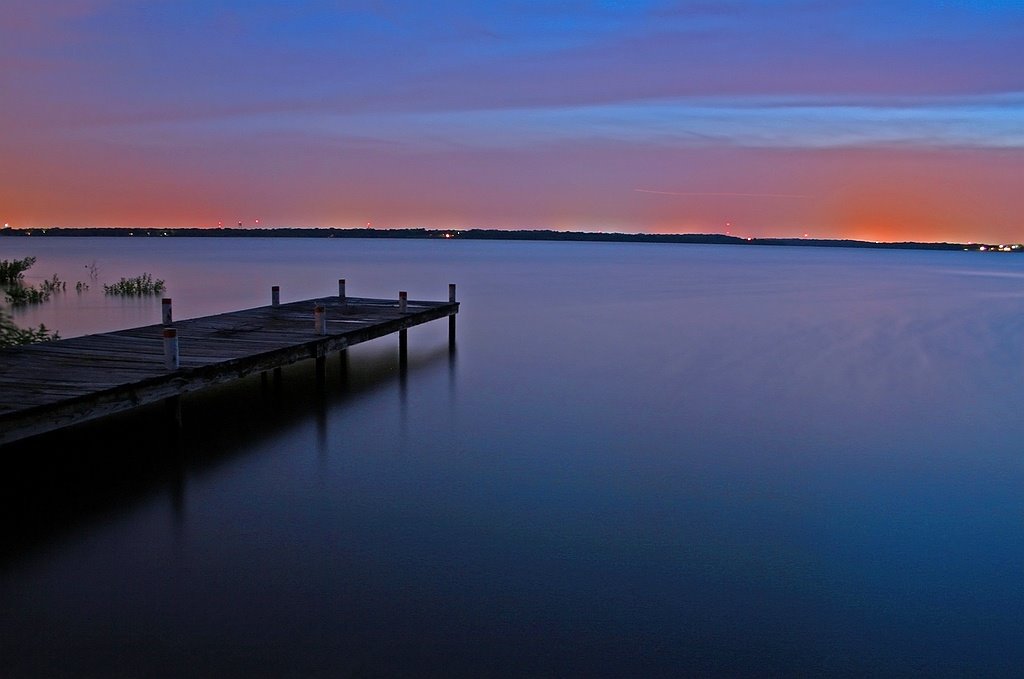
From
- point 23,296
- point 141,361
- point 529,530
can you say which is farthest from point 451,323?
point 23,296

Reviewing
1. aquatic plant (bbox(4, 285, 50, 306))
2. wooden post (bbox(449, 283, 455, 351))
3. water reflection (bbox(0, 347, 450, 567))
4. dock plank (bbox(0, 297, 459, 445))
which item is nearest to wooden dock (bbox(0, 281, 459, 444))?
dock plank (bbox(0, 297, 459, 445))

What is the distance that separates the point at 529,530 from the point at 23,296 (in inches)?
1139

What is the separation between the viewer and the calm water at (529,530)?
20.3 feet

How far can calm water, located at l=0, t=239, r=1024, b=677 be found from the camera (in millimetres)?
6191

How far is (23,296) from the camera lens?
3050 cm

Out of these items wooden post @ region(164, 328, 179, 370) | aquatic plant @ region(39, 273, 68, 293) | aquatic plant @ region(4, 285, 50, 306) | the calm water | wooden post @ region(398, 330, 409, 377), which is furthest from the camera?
aquatic plant @ region(39, 273, 68, 293)

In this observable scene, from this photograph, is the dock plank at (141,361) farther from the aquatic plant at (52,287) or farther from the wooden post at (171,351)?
the aquatic plant at (52,287)

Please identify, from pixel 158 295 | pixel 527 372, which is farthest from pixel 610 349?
pixel 158 295

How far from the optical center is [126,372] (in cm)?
1022

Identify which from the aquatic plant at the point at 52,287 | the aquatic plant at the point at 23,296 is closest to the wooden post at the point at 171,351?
the aquatic plant at the point at 23,296

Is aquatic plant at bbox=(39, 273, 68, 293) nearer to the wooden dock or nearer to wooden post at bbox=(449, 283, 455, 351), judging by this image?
wooden post at bbox=(449, 283, 455, 351)

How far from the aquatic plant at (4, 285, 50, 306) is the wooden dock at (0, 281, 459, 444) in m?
17.0

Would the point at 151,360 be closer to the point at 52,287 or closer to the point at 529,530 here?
the point at 529,530

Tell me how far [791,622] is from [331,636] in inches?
146
